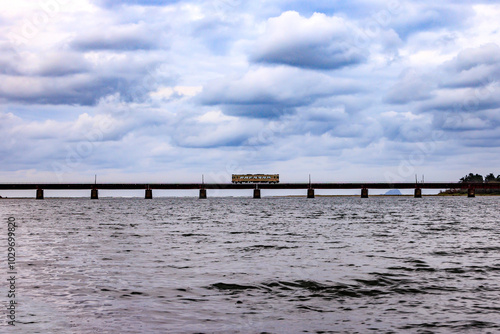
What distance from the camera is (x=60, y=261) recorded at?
22.3m

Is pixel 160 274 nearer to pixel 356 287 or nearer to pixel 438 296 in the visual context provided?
pixel 356 287

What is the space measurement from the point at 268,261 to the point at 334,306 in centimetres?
861

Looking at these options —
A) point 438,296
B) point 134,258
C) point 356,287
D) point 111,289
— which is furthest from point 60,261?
point 438,296

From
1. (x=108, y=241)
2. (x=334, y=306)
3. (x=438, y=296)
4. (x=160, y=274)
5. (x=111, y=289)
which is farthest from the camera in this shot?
(x=108, y=241)

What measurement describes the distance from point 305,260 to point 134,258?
755 centimetres

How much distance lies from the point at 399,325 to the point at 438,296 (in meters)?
3.69

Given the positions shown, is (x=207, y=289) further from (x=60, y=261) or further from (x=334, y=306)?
(x=60, y=261)

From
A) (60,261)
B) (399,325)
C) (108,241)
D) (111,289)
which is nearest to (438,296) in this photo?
(399,325)

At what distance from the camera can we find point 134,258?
23.4m

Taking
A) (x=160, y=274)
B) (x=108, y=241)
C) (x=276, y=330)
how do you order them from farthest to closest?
1. (x=108, y=241)
2. (x=160, y=274)
3. (x=276, y=330)

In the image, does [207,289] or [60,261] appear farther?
[60,261]

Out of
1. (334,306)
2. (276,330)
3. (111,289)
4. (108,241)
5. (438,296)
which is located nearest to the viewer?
(276,330)

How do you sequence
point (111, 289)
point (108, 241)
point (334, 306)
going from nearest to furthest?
point (334, 306)
point (111, 289)
point (108, 241)

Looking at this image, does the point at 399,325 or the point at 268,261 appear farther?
the point at 268,261
